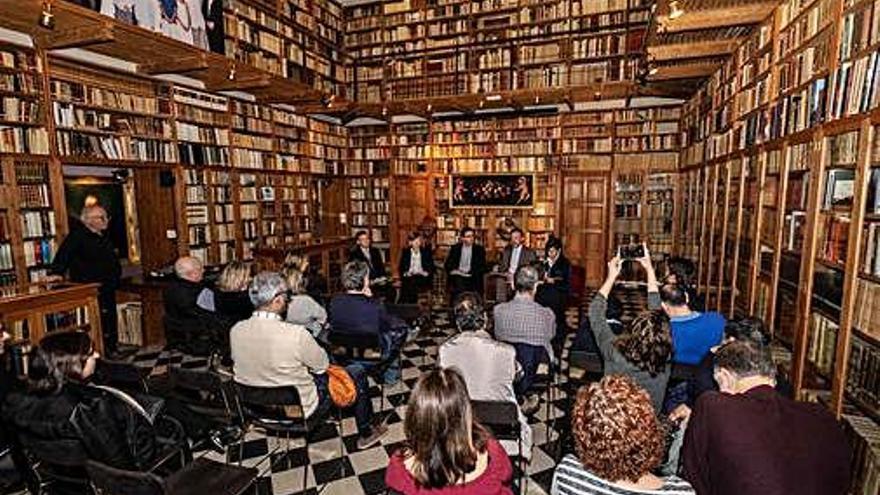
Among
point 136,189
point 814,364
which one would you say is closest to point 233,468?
point 814,364

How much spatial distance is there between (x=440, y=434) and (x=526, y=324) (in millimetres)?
1820

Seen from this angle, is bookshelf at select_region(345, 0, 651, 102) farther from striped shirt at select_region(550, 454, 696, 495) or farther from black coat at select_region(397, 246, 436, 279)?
striped shirt at select_region(550, 454, 696, 495)

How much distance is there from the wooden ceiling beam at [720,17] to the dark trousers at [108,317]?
614 centimetres

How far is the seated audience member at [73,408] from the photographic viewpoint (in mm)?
1888

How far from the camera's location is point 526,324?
10.6 ft

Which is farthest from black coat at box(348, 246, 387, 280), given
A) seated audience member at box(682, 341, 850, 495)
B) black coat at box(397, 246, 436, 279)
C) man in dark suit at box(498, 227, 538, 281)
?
seated audience member at box(682, 341, 850, 495)

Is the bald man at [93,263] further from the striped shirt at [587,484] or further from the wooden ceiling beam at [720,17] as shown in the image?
the wooden ceiling beam at [720,17]

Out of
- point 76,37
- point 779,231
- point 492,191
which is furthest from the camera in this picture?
point 492,191

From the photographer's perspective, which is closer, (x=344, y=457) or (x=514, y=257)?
(x=344, y=457)

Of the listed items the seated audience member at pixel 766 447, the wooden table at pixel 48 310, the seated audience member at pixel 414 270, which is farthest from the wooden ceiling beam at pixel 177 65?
the seated audience member at pixel 766 447

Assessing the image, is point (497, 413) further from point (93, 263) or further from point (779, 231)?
point (93, 263)

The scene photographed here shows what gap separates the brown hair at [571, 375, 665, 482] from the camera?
134cm

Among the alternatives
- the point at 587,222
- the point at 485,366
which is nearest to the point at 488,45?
the point at 587,222

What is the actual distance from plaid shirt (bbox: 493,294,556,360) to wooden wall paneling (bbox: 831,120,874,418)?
157cm
